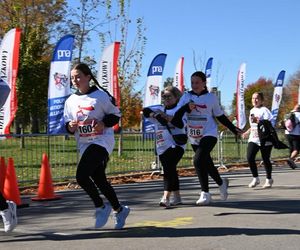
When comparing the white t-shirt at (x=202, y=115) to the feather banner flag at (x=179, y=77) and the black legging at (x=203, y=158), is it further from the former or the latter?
the feather banner flag at (x=179, y=77)

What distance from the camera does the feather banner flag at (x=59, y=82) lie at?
526 inches

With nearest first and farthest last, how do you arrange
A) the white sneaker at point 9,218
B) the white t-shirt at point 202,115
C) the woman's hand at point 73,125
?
the white sneaker at point 9,218
the woman's hand at point 73,125
the white t-shirt at point 202,115

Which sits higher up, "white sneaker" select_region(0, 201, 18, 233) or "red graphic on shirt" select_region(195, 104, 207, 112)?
"red graphic on shirt" select_region(195, 104, 207, 112)

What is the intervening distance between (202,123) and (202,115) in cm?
12

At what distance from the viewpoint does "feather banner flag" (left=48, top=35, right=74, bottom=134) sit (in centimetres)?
1335

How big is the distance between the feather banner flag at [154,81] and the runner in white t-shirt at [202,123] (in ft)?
27.8

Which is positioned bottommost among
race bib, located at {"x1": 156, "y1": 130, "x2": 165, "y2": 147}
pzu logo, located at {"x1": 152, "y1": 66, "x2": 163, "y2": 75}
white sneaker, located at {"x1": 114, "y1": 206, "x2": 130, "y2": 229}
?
white sneaker, located at {"x1": 114, "y1": 206, "x2": 130, "y2": 229}

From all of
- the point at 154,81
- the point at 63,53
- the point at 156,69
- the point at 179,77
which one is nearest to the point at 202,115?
the point at 63,53

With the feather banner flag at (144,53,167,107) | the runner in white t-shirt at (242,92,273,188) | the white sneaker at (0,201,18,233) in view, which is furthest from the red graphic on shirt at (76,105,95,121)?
the feather banner flag at (144,53,167,107)

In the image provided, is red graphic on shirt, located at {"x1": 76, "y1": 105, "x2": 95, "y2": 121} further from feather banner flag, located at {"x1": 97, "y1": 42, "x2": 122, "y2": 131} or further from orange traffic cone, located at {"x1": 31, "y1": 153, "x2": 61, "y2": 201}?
feather banner flag, located at {"x1": 97, "y1": 42, "x2": 122, "y2": 131}

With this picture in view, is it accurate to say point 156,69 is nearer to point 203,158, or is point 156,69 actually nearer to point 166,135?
point 166,135

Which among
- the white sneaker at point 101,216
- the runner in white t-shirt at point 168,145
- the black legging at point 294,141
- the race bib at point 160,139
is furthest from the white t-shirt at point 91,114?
the black legging at point 294,141

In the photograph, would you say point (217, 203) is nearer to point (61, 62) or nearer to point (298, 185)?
point (298, 185)

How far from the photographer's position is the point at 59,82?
13586mm
